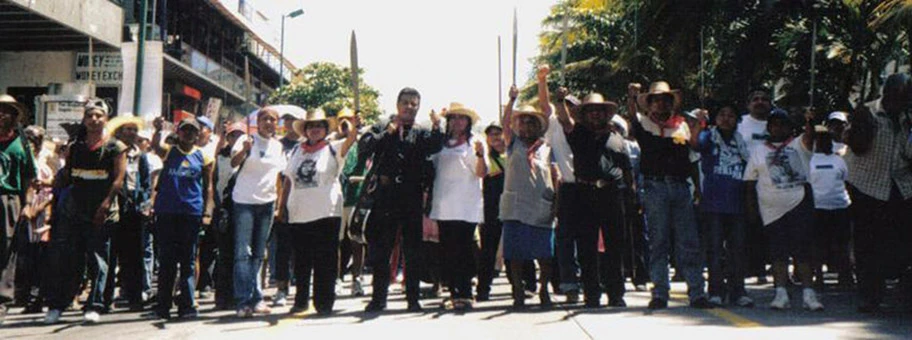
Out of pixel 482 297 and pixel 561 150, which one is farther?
pixel 482 297

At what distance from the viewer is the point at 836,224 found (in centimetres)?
1010

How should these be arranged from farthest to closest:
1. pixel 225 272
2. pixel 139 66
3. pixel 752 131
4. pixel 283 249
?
pixel 139 66
pixel 225 272
pixel 283 249
pixel 752 131

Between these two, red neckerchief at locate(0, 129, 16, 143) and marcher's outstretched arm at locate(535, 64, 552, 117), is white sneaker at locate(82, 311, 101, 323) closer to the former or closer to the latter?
red neckerchief at locate(0, 129, 16, 143)

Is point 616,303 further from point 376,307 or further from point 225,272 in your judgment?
point 225,272

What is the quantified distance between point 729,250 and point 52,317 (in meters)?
5.44

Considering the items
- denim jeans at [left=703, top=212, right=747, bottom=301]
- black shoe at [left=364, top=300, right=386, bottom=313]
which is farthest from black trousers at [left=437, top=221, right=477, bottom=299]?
denim jeans at [left=703, top=212, right=747, bottom=301]

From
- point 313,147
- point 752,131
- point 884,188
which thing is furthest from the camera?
point 752,131

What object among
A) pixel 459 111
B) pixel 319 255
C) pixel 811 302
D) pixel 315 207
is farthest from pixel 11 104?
pixel 811 302

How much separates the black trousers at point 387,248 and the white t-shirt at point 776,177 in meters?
2.75

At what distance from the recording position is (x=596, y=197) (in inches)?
313

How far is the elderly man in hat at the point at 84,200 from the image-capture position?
26.2ft

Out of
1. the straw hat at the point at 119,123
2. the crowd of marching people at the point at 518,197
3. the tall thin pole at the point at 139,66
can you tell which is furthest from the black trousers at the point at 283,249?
the tall thin pole at the point at 139,66

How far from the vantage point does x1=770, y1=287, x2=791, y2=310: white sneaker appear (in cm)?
779

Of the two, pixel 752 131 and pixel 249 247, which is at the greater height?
pixel 752 131
